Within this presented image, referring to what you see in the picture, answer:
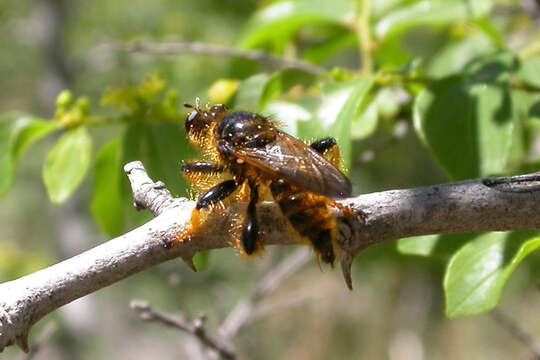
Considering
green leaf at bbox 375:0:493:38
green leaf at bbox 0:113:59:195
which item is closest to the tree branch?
green leaf at bbox 0:113:59:195

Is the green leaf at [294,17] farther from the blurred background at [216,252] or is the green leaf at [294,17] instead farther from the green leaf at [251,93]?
the green leaf at [251,93]

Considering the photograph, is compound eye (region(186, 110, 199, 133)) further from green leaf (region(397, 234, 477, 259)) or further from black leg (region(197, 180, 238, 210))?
green leaf (region(397, 234, 477, 259))

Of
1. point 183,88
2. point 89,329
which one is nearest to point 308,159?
point 183,88

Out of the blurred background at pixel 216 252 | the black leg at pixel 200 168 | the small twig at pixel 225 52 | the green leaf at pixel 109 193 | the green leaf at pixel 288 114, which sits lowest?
the blurred background at pixel 216 252

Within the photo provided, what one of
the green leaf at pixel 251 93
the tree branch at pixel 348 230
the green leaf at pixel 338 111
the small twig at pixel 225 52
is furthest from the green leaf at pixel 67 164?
the tree branch at pixel 348 230

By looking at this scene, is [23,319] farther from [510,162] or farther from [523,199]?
[510,162]

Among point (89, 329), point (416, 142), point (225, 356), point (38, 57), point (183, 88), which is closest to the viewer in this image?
point (225, 356)

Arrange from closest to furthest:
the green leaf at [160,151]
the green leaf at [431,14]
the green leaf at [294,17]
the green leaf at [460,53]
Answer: the green leaf at [160,151] < the green leaf at [431,14] < the green leaf at [294,17] < the green leaf at [460,53]
